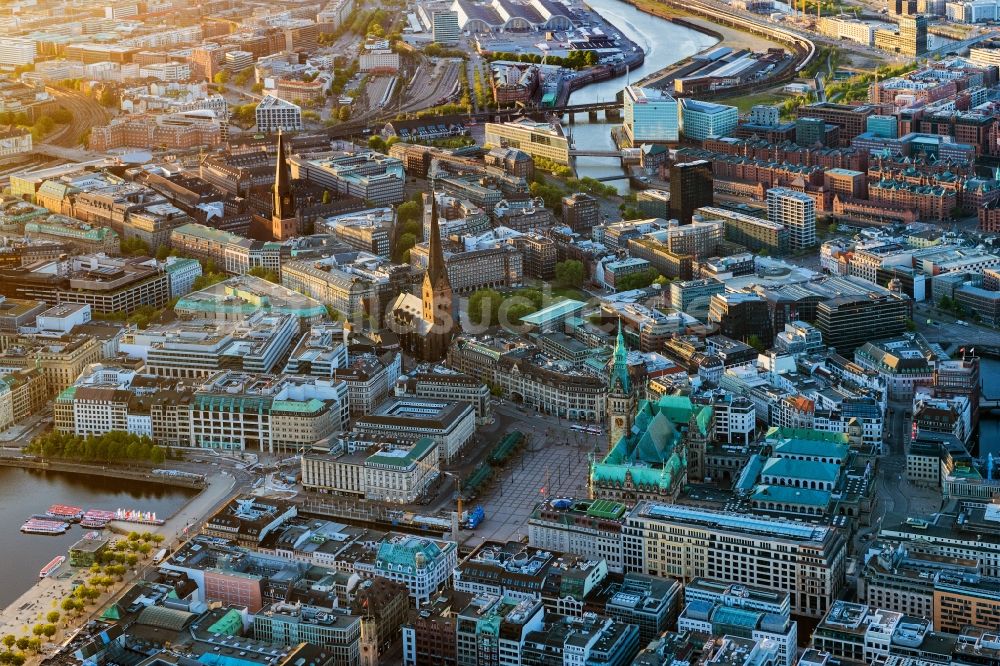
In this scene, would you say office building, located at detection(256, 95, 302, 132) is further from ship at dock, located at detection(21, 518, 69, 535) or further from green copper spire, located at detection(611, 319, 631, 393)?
ship at dock, located at detection(21, 518, 69, 535)

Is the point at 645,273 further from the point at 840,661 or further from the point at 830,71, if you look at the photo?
the point at 830,71

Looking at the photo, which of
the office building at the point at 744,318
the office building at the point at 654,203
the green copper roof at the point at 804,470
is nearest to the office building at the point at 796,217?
the office building at the point at 654,203

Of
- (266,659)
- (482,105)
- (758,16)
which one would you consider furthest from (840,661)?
(758,16)

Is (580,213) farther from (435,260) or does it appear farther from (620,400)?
(620,400)

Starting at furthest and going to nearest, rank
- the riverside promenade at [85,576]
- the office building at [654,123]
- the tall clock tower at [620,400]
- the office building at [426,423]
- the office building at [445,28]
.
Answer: the office building at [445,28], the office building at [654,123], the office building at [426,423], the tall clock tower at [620,400], the riverside promenade at [85,576]

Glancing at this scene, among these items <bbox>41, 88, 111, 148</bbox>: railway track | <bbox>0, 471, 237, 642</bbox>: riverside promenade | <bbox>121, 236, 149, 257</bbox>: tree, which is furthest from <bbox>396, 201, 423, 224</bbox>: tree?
<bbox>0, 471, 237, 642</bbox>: riverside promenade

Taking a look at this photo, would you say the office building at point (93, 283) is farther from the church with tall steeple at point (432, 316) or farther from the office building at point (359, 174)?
the office building at point (359, 174)
